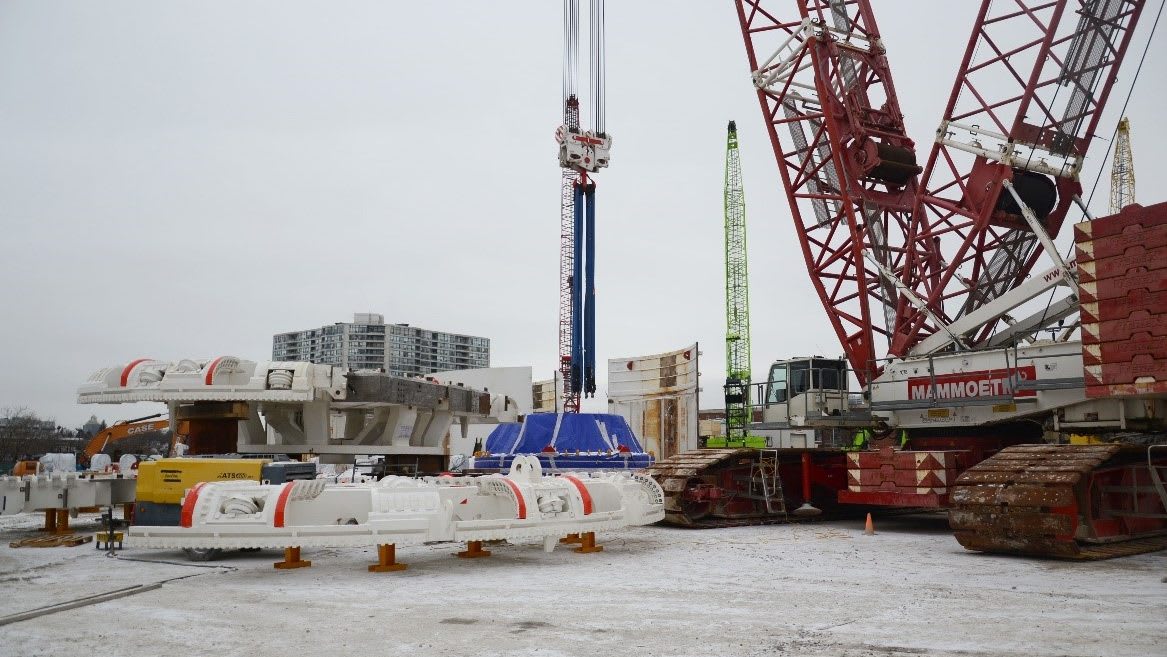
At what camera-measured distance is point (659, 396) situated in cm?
3878

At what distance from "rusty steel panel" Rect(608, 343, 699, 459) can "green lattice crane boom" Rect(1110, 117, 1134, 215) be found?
Result: 33.0 m

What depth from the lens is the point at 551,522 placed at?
10.6 meters

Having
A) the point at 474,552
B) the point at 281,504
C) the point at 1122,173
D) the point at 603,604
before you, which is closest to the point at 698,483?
the point at 474,552

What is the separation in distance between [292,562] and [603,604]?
4.39 meters

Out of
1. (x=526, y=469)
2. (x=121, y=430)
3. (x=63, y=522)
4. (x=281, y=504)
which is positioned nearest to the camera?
(x=281, y=504)

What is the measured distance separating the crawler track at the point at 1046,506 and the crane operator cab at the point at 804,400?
531 cm

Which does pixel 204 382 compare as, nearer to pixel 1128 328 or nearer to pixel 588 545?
pixel 588 545

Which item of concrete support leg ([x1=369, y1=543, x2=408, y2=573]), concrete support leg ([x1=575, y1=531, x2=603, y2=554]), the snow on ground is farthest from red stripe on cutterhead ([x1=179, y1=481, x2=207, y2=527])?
concrete support leg ([x1=575, y1=531, x2=603, y2=554])

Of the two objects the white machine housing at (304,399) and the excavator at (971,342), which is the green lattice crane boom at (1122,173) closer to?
the excavator at (971,342)

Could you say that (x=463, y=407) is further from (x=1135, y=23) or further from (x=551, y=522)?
(x=1135, y=23)

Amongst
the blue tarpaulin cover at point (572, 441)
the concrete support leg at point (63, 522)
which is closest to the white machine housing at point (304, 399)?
the concrete support leg at point (63, 522)

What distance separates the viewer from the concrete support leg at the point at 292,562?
10289 millimetres

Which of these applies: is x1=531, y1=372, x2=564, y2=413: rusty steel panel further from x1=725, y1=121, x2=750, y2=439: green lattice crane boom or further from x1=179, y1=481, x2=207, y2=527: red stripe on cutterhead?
x1=179, y1=481, x2=207, y2=527: red stripe on cutterhead

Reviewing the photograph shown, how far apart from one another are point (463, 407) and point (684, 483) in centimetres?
815
